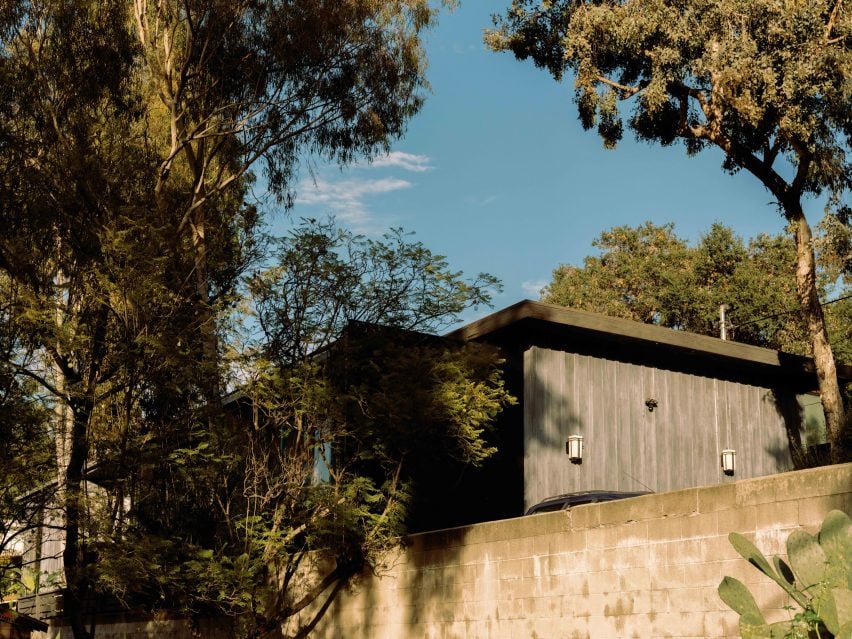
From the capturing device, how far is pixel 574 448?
14.7 meters

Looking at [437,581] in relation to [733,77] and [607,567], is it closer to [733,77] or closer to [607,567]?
[607,567]

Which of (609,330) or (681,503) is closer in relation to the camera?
(681,503)

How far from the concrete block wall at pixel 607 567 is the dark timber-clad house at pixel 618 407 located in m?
3.58

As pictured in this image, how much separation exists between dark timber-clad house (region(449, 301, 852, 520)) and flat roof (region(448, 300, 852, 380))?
0.05ft

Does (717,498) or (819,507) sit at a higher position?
(717,498)

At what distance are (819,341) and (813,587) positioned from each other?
13.2 metres

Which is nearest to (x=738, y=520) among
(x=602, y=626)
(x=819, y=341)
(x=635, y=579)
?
(x=635, y=579)

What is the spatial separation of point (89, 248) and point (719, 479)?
10.2 meters

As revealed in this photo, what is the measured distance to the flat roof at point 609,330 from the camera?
14.3 metres

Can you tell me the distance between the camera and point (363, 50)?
20266 millimetres

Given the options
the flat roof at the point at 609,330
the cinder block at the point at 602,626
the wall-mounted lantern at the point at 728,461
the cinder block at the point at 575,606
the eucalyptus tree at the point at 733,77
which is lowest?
the cinder block at the point at 602,626

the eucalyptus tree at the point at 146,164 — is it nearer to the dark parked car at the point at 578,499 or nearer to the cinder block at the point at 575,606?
the dark parked car at the point at 578,499

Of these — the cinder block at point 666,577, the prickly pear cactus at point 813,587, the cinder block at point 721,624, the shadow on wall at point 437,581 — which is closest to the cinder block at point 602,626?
the cinder block at point 666,577

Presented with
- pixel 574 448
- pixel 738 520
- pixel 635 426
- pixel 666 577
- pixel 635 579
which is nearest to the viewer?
pixel 738 520
